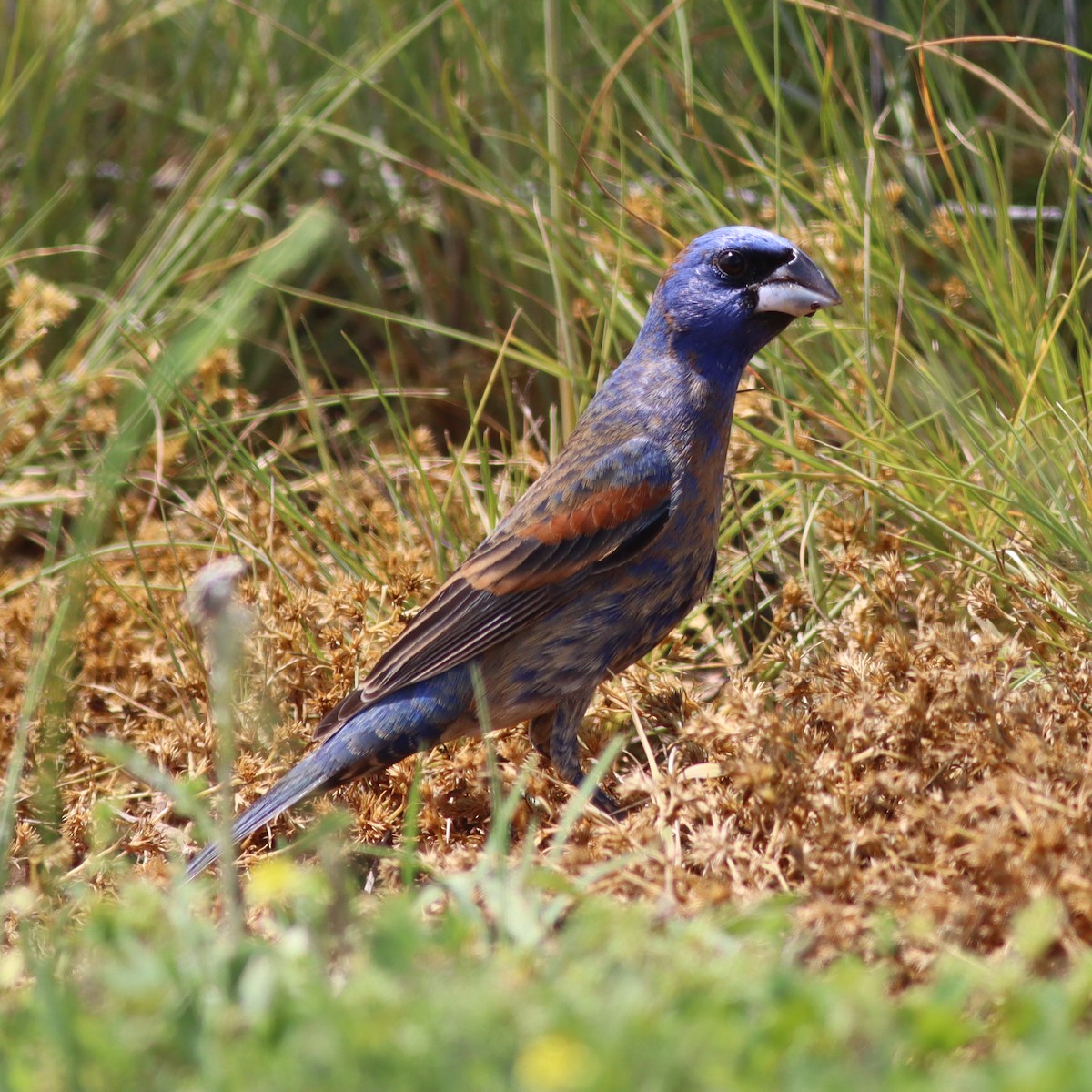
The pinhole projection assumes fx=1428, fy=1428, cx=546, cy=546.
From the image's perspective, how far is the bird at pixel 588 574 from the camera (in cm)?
283

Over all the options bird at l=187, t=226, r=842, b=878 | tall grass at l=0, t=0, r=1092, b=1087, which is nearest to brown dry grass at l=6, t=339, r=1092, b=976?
tall grass at l=0, t=0, r=1092, b=1087

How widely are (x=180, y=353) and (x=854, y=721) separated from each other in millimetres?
1341

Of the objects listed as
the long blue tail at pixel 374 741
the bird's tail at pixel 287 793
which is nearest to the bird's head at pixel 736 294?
the long blue tail at pixel 374 741

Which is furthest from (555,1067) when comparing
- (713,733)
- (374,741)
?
(374,741)

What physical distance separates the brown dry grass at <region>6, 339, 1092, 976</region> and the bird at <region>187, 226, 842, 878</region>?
0.14 m

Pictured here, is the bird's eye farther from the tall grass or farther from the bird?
the tall grass

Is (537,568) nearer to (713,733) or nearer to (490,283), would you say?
(713,733)

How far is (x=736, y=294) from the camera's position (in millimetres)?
2936

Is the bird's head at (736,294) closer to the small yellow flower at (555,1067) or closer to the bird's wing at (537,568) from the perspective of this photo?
the bird's wing at (537,568)

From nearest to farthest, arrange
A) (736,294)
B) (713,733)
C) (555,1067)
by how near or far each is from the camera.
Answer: (555,1067)
(713,733)
(736,294)

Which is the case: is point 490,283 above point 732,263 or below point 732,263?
below

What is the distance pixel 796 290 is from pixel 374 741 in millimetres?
1230

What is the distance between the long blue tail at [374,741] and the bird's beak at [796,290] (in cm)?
97

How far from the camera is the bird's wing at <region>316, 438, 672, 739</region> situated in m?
2.83
